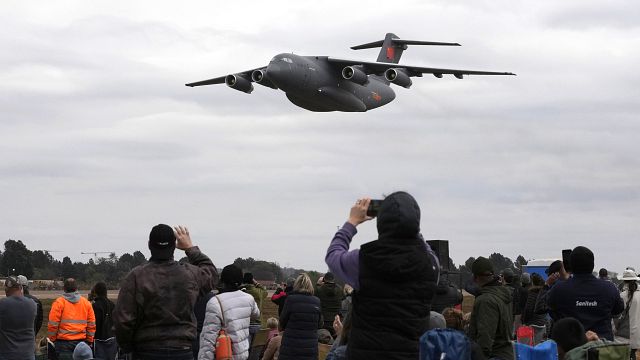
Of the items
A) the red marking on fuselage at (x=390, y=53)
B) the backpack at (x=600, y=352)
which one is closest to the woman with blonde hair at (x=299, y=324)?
the backpack at (x=600, y=352)

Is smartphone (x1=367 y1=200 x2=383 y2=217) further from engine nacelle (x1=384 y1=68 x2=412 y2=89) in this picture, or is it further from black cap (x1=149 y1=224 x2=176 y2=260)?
engine nacelle (x1=384 y1=68 x2=412 y2=89)

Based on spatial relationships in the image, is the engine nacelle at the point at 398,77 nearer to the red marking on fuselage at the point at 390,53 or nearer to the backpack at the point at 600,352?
the red marking on fuselage at the point at 390,53

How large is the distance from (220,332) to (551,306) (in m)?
2.88

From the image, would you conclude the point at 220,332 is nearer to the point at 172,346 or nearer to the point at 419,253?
the point at 172,346

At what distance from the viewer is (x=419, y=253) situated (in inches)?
209

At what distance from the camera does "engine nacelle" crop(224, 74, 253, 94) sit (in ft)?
117

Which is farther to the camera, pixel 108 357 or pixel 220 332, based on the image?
pixel 108 357

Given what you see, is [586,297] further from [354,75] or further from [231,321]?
[354,75]

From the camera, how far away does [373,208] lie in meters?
5.37

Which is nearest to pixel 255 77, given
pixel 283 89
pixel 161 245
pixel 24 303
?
pixel 283 89

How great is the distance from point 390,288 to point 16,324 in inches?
222

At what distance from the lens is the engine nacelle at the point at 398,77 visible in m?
34.8

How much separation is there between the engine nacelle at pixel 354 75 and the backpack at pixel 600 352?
28263mm

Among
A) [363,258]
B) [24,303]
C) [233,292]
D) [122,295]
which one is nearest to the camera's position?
[363,258]
